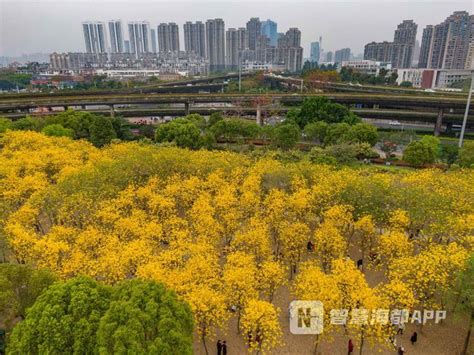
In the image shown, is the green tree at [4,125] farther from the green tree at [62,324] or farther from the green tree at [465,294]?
the green tree at [465,294]

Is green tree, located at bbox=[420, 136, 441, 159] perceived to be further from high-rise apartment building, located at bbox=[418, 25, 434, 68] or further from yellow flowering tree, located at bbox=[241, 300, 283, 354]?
high-rise apartment building, located at bbox=[418, 25, 434, 68]

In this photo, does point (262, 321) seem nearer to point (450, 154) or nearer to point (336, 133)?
point (336, 133)

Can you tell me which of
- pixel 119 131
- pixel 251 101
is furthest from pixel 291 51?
pixel 119 131

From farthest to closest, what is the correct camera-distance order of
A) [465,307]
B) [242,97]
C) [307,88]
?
[307,88]
[242,97]
[465,307]

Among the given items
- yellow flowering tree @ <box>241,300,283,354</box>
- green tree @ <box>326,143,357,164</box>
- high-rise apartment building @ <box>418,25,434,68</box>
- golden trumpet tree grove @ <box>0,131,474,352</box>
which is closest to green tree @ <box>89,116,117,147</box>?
golden trumpet tree grove @ <box>0,131,474,352</box>

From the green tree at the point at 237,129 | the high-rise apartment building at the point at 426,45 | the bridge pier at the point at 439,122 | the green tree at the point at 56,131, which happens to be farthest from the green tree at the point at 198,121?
the high-rise apartment building at the point at 426,45

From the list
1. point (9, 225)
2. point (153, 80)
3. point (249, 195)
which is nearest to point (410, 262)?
point (249, 195)

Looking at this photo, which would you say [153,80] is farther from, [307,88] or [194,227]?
[194,227]
